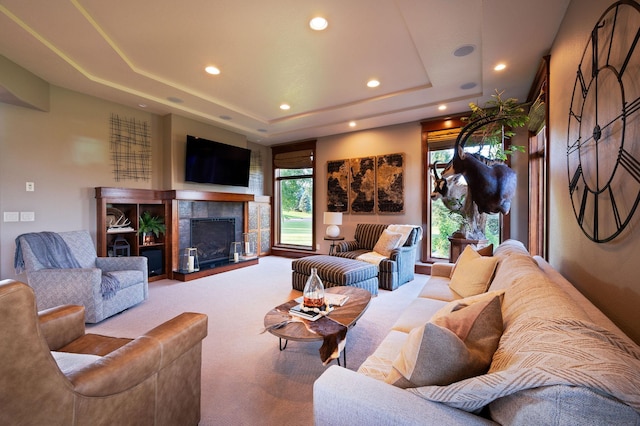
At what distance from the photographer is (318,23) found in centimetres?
256

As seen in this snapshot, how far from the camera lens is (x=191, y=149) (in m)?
5.04

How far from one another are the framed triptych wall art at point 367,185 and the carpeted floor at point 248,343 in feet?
5.61

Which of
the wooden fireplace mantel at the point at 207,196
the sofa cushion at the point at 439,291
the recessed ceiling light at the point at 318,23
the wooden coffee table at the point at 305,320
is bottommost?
the wooden coffee table at the point at 305,320

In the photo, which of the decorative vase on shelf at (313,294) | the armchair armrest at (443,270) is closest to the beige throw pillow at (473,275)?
the armchair armrest at (443,270)

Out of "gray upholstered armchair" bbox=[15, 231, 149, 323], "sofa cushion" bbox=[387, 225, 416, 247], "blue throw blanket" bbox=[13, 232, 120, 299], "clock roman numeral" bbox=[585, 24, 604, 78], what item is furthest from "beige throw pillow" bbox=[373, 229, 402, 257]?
"blue throw blanket" bbox=[13, 232, 120, 299]

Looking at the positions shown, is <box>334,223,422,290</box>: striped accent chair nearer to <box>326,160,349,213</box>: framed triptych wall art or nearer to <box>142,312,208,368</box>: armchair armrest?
<box>326,160,349,213</box>: framed triptych wall art

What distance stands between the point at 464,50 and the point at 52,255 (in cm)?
495

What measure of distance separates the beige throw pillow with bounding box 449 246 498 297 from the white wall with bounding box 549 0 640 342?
482 mm

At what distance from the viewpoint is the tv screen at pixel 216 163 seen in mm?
5074

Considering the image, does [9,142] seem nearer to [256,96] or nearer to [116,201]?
[116,201]

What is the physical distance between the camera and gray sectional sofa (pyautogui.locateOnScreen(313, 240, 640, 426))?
0.60m

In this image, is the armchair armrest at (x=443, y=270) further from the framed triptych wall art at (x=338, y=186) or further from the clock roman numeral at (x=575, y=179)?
the framed triptych wall art at (x=338, y=186)

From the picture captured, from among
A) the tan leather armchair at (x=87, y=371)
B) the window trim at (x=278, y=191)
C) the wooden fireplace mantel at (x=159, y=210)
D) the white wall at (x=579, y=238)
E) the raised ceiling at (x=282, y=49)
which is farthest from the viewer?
the window trim at (x=278, y=191)

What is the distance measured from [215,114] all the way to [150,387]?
4.79 meters
